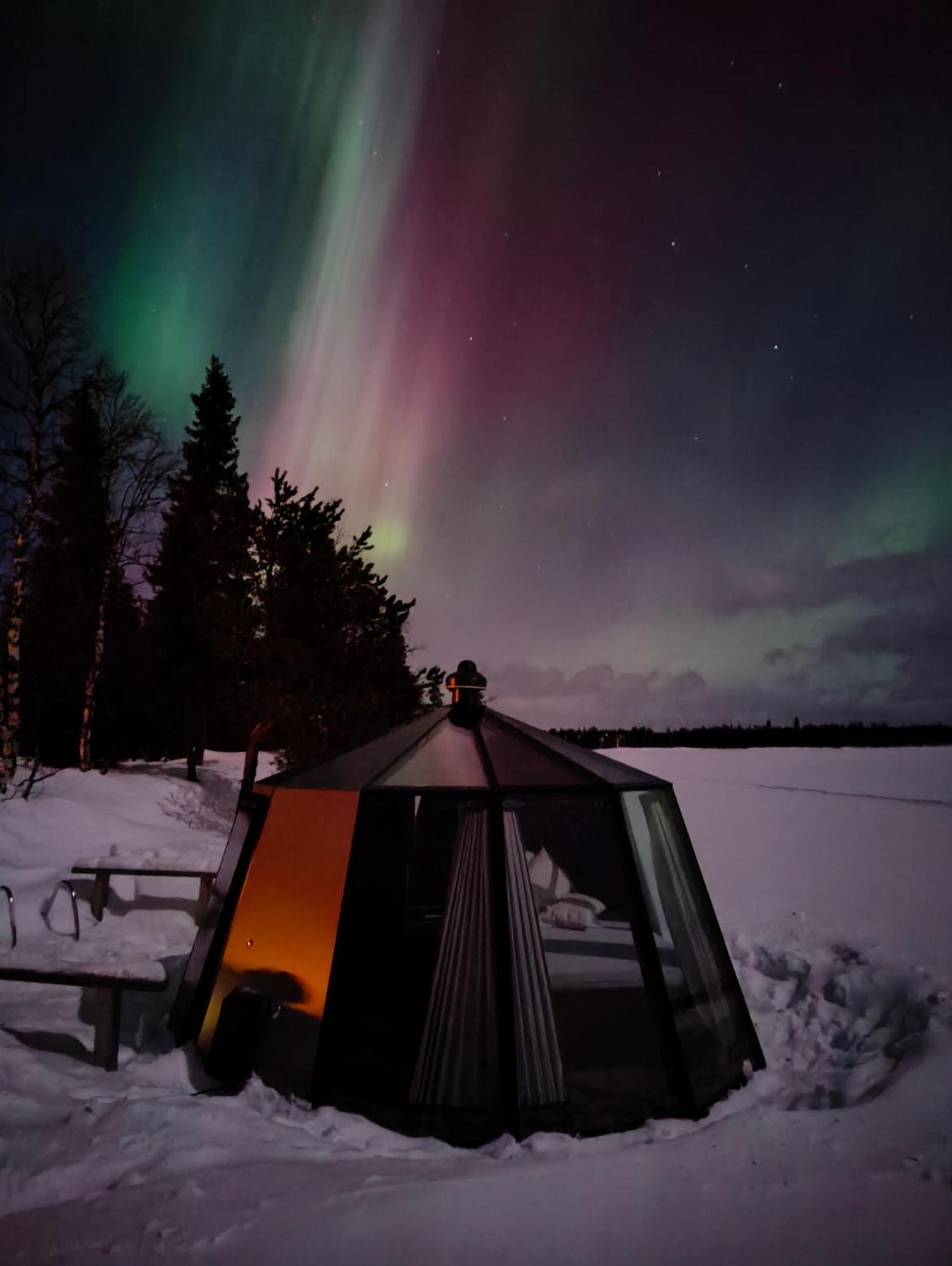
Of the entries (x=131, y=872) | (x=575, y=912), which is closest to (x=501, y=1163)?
(x=575, y=912)

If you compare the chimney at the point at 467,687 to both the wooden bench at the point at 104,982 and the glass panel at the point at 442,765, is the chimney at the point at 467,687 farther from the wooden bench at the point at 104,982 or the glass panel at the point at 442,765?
the wooden bench at the point at 104,982

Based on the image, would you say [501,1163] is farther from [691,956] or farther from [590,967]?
[590,967]

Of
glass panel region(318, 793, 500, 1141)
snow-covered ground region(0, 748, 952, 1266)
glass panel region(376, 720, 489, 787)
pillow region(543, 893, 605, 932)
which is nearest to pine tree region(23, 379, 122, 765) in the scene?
pillow region(543, 893, 605, 932)

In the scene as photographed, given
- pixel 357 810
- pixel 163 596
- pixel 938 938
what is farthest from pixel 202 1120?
pixel 163 596

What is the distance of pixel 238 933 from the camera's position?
5.09m

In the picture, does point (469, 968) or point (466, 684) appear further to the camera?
point (466, 684)

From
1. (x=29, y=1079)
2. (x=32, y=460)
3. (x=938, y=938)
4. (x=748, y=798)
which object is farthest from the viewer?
(x=748, y=798)

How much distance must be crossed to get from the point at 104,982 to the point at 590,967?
4511mm

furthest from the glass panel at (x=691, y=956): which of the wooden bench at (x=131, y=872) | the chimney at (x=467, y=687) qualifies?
the wooden bench at (x=131, y=872)

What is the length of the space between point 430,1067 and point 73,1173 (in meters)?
1.98

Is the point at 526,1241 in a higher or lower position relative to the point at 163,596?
lower

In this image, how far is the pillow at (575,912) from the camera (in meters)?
8.59

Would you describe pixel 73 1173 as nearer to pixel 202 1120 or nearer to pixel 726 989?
pixel 202 1120

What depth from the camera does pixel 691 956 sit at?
5469mm
